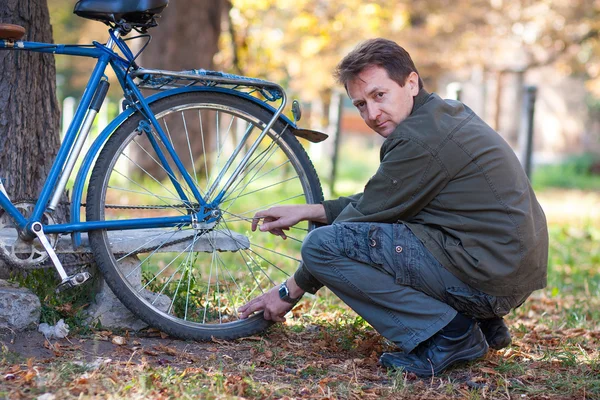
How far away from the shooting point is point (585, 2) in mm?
14484

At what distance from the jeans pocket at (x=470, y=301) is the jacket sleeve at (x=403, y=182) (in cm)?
35

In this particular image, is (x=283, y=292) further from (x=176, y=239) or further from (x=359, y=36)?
(x=359, y=36)

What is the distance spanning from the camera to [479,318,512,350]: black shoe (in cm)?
310

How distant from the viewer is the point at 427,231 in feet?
9.39

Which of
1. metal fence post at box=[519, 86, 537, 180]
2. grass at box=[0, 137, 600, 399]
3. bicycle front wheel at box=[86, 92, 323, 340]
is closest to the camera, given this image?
grass at box=[0, 137, 600, 399]

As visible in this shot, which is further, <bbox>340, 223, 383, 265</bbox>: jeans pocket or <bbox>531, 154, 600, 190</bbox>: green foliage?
<bbox>531, 154, 600, 190</bbox>: green foliage

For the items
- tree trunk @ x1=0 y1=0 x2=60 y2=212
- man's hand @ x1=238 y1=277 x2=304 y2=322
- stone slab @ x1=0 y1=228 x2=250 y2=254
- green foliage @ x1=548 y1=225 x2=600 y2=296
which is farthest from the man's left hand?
green foliage @ x1=548 y1=225 x2=600 y2=296

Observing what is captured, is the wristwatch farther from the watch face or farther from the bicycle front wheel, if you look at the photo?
the bicycle front wheel

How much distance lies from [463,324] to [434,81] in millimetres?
13780

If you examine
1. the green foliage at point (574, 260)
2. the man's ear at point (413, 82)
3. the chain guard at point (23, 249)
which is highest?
the man's ear at point (413, 82)

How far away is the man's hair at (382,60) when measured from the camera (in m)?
2.94

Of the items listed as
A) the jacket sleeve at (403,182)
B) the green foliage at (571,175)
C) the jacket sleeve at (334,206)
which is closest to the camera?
the jacket sleeve at (403,182)

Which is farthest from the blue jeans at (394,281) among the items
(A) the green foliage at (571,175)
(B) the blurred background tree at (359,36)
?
(A) the green foliage at (571,175)

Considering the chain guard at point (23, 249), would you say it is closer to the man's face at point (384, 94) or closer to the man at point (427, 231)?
the man at point (427, 231)
